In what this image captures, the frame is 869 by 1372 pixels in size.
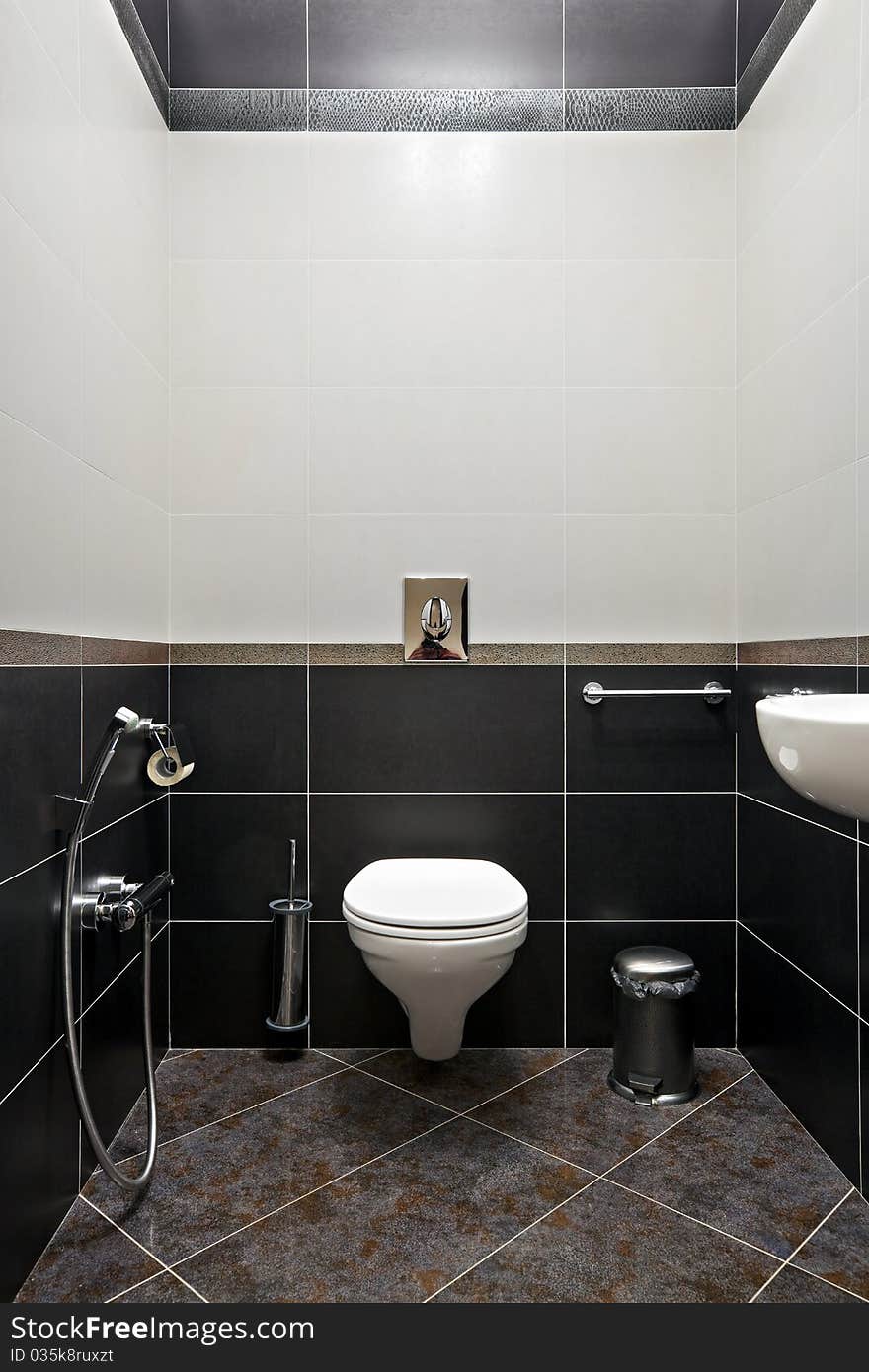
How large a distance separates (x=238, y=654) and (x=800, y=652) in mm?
1319

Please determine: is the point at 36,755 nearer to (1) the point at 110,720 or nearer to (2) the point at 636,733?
(1) the point at 110,720

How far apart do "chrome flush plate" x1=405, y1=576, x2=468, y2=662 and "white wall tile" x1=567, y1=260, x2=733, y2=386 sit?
61 centimetres

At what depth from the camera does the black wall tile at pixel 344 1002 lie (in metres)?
2.13

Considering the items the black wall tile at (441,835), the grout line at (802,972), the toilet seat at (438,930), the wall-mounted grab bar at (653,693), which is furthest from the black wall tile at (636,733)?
the toilet seat at (438,930)

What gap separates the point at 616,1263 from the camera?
4.42 feet

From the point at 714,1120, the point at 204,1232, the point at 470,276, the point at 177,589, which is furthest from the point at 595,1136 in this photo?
the point at 470,276

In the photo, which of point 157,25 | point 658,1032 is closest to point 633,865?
point 658,1032

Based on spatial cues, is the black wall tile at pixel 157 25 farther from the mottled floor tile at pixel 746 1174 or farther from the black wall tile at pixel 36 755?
the mottled floor tile at pixel 746 1174

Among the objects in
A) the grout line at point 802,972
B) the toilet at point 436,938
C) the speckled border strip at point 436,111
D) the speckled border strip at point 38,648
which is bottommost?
the grout line at point 802,972

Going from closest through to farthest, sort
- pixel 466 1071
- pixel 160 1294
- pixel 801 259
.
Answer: pixel 160 1294
pixel 801 259
pixel 466 1071

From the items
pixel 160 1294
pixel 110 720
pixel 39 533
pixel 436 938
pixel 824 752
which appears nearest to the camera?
pixel 824 752

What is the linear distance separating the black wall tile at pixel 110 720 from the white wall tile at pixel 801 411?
1.49m

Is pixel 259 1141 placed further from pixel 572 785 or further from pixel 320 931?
pixel 572 785
